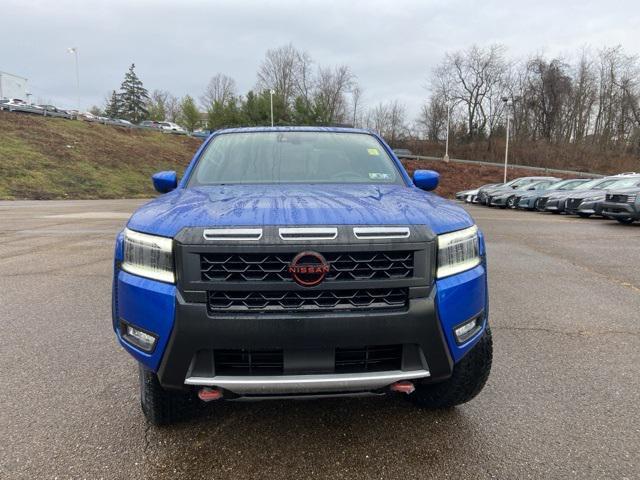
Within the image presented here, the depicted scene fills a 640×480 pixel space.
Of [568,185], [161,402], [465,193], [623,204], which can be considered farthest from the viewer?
[465,193]

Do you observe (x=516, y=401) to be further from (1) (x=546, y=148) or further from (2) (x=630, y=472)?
(1) (x=546, y=148)

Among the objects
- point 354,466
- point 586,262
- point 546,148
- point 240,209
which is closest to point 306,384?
point 354,466

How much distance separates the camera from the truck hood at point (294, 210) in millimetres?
2088

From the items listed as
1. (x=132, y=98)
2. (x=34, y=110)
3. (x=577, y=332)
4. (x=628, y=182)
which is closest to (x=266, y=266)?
(x=577, y=332)

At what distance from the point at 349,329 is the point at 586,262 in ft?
23.6

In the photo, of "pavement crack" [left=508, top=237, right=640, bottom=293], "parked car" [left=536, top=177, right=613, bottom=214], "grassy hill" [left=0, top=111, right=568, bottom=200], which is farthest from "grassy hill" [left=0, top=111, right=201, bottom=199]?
"pavement crack" [left=508, top=237, right=640, bottom=293]

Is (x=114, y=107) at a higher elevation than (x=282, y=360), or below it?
higher

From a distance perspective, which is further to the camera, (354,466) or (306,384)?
(354,466)

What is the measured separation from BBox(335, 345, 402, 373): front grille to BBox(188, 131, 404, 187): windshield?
1.46 m

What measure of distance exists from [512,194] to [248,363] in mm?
23001

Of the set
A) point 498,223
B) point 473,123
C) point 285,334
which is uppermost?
point 473,123

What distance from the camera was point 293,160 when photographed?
3.44m

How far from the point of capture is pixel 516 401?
2869 millimetres

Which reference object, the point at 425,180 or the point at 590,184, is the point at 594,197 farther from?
the point at 425,180
